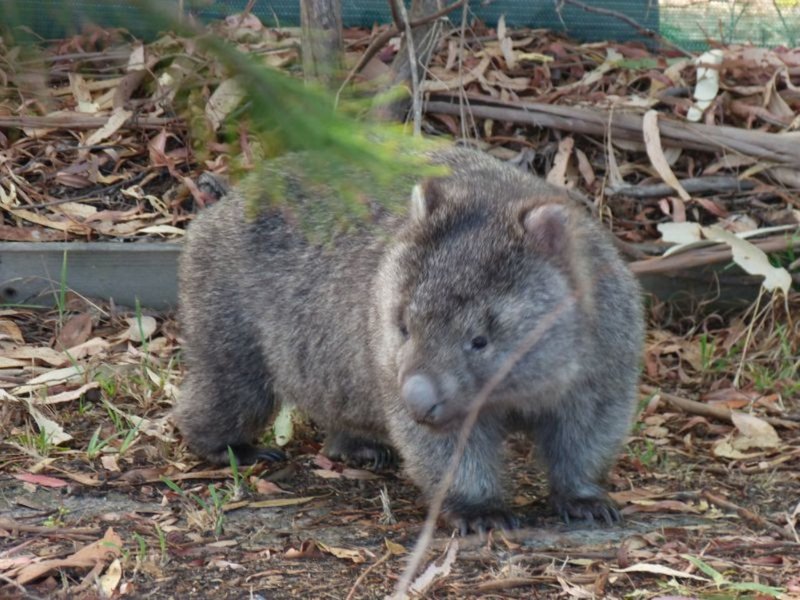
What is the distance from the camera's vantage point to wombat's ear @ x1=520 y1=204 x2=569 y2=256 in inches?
164

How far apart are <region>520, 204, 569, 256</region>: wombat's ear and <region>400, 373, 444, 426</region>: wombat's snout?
61 centimetres

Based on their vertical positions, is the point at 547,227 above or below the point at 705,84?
above

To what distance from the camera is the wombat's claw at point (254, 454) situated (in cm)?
542

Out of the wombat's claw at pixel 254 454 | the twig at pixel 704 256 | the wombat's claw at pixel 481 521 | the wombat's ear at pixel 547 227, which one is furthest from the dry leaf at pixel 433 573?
the twig at pixel 704 256

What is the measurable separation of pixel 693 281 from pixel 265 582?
3200 millimetres

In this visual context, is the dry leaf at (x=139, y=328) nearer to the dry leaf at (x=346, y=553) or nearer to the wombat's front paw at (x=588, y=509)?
the dry leaf at (x=346, y=553)

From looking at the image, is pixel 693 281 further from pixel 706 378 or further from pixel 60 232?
pixel 60 232

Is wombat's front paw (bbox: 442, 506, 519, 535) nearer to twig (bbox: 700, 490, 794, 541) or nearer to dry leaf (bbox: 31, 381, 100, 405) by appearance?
twig (bbox: 700, 490, 794, 541)

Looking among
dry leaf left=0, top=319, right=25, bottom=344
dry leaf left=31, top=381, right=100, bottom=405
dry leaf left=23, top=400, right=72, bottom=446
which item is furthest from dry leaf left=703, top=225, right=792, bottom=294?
dry leaf left=0, top=319, right=25, bottom=344

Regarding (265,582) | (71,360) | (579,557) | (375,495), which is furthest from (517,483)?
(71,360)

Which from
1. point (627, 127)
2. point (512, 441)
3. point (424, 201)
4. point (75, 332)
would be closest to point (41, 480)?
point (75, 332)

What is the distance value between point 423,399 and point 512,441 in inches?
64.8

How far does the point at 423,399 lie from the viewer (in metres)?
3.90

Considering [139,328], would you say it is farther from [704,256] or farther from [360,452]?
[704,256]
